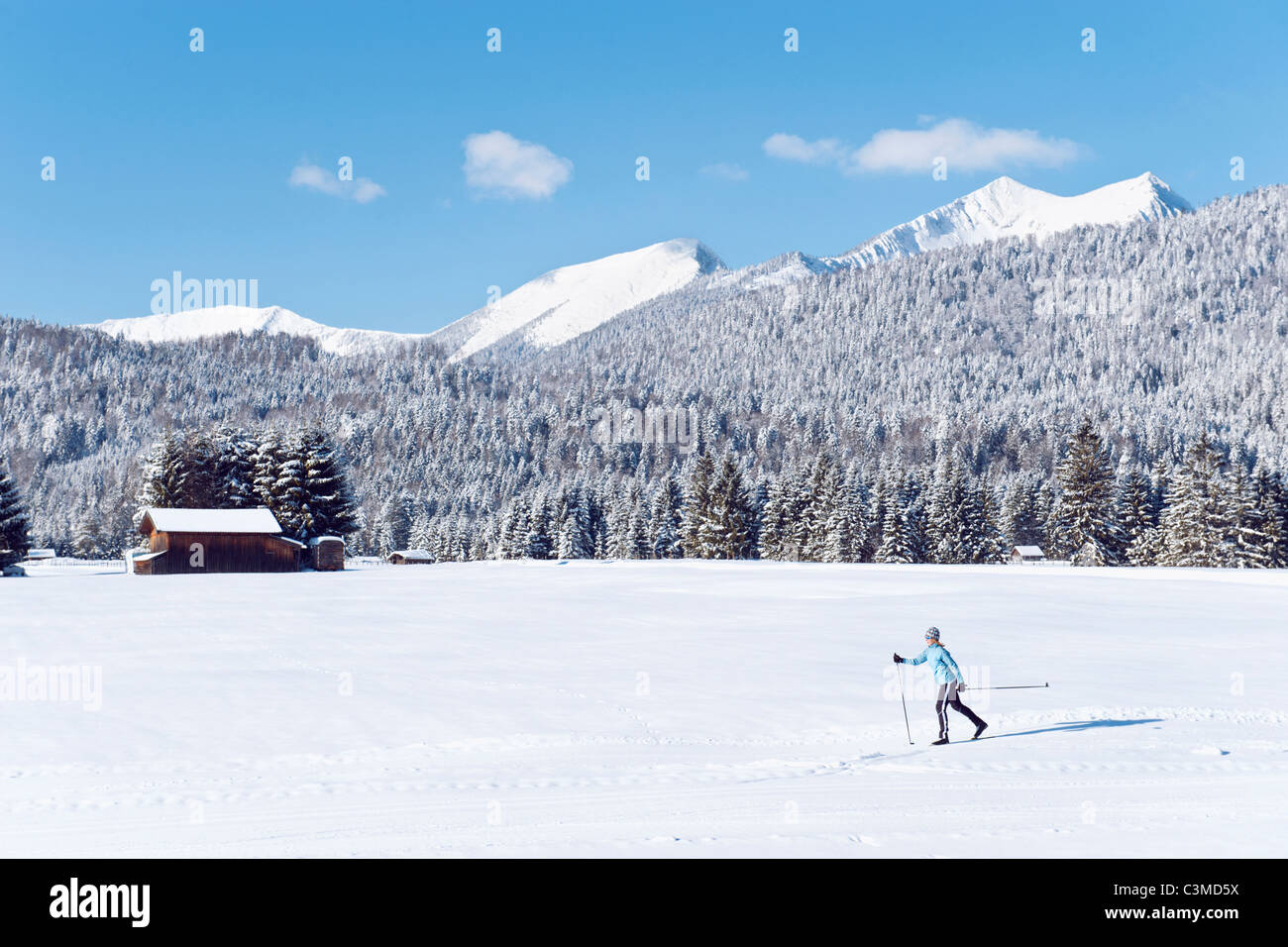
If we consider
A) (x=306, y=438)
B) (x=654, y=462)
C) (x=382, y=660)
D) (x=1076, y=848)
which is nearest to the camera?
(x=1076, y=848)

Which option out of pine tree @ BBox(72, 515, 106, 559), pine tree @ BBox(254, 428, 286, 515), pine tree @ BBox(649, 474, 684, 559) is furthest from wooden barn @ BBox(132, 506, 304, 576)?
pine tree @ BBox(72, 515, 106, 559)

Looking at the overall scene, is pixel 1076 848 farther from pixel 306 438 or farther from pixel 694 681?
pixel 306 438

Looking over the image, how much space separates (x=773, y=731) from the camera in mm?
15117

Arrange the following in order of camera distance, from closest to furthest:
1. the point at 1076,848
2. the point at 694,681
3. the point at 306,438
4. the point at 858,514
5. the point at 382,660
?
the point at 1076,848, the point at 694,681, the point at 382,660, the point at 306,438, the point at 858,514

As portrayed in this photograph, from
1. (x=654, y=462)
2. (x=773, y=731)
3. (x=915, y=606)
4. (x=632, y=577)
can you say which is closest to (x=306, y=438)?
(x=632, y=577)

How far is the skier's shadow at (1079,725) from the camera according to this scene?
1502 centimetres

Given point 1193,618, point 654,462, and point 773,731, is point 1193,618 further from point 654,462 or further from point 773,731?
point 654,462

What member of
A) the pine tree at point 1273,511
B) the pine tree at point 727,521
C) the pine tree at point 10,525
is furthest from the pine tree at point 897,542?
the pine tree at point 10,525

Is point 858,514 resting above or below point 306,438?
below

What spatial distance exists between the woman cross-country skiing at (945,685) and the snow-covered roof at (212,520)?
61.0 meters

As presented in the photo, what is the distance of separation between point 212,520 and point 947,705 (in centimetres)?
6323

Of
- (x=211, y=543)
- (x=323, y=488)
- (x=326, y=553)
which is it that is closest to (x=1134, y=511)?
(x=326, y=553)

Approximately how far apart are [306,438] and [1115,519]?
6261 centimetres
